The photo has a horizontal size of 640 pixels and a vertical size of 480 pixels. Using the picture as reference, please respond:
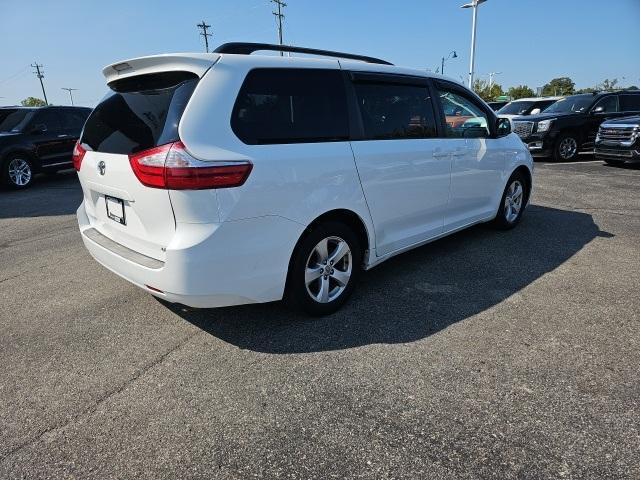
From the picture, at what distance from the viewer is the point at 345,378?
2674mm

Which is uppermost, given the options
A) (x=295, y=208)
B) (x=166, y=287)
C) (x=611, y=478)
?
(x=295, y=208)

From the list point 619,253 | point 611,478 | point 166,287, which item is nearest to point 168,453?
point 166,287

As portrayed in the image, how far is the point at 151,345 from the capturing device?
308cm

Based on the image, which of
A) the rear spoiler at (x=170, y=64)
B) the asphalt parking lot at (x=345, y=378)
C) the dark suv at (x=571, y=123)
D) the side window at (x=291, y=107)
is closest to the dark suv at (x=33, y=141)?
the asphalt parking lot at (x=345, y=378)

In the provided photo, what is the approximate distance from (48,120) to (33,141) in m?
0.76

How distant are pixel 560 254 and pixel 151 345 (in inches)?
162

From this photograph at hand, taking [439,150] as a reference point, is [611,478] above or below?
below

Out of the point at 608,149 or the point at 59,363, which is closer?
the point at 59,363

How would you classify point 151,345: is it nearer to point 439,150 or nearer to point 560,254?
point 439,150

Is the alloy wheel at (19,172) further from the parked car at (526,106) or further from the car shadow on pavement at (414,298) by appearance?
the parked car at (526,106)

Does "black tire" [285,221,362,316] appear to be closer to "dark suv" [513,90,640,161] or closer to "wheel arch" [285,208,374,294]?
"wheel arch" [285,208,374,294]

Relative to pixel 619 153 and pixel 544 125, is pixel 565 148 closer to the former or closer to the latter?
pixel 544 125

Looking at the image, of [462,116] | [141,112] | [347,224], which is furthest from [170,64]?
[462,116]

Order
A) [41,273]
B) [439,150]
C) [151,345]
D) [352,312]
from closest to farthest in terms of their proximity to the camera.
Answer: [151,345], [352,312], [439,150], [41,273]
